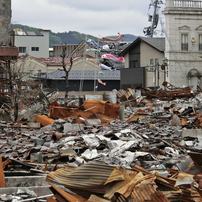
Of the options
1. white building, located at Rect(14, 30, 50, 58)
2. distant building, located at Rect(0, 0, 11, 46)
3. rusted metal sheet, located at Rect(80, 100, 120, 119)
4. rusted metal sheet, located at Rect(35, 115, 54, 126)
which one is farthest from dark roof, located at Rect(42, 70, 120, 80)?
rusted metal sheet, located at Rect(35, 115, 54, 126)

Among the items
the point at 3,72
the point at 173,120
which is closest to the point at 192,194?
the point at 173,120

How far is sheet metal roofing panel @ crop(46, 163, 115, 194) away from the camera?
15.6 ft

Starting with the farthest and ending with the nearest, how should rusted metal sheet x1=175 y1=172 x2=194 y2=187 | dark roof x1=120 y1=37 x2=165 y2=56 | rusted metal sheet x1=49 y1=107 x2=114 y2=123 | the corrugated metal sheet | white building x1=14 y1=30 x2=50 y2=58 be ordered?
white building x1=14 y1=30 x2=50 y2=58 → dark roof x1=120 y1=37 x2=165 y2=56 → rusted metal sheet x1=49 y1=107 x2=114 y2=123 → rusted metal sheet x1=175 y1=172 x2=194 y2=187 → the corrugated metal sheet

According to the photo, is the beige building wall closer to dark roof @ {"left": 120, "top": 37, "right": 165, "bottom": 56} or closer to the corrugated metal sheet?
dark roof @ {"left": 120, "top": 37, "right": 165, "bottom": 56}

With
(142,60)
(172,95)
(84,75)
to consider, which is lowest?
(172,95)

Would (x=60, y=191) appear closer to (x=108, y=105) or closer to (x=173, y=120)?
(x=173, y=120)

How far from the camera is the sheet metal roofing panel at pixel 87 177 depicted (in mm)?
4758

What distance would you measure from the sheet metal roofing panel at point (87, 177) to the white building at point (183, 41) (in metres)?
35.6

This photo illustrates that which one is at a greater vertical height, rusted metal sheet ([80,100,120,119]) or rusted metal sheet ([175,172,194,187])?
rusted metal sheet ([80,100,120,119])

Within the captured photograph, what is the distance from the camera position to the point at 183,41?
134ft

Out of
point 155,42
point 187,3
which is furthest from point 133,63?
point 187,3

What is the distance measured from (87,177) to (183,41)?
124 ft

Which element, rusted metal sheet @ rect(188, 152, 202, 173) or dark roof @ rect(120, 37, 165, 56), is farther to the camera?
dark roof @ rect(120, 37, 165, 56)

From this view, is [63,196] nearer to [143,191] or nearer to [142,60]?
[143,191]
